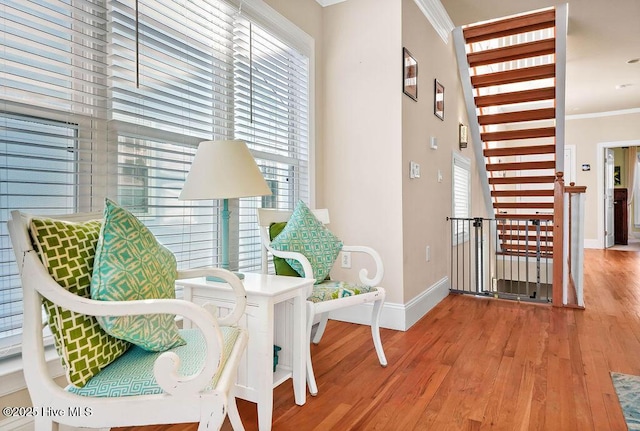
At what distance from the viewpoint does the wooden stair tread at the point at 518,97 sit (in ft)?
14.9

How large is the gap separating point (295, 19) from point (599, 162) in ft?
25.9

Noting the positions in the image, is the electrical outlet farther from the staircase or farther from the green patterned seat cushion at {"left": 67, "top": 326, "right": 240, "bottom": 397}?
the green patterned seat cushion at {"left": 67, "top": 326, "right": 240, "bottom": 397}

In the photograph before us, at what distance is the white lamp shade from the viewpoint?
156 centimetres

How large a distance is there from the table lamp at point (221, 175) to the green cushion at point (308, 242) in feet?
1.66

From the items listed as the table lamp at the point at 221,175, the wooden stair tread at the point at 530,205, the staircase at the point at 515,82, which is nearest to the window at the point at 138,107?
the table lamp at the point at 221,175

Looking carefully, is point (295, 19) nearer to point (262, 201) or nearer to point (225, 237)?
point (262, 201)

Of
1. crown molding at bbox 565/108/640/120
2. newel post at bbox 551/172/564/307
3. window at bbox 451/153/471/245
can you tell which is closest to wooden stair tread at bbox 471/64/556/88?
window at bbox 451/153/471/245

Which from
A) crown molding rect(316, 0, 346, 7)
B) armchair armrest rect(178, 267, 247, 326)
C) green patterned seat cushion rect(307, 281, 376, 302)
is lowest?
green patterned seat cushion rect(307, 281, 376, 302)

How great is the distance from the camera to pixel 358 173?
3.10m

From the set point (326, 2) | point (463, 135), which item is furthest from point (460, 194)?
point (326, 2)

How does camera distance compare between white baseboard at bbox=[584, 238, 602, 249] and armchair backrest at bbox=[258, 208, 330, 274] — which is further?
white baseboard at bbox=[584, 238, 602, 249]

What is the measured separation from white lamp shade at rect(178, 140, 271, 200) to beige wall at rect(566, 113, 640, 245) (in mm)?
8621

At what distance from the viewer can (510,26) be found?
4141 millimetres

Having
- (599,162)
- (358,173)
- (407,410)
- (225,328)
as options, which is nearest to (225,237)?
(225,328)
